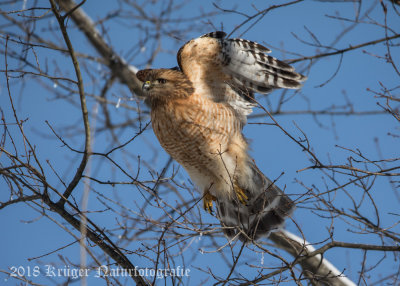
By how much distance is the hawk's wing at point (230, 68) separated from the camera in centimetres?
431

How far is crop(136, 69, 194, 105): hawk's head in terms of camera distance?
4.23 metres

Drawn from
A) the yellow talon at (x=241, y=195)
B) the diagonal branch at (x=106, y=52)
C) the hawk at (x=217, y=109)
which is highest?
the diagonal branch at (x=106, y=52)

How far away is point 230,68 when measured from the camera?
4.41 m

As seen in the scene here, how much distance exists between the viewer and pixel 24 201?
3.29 meters

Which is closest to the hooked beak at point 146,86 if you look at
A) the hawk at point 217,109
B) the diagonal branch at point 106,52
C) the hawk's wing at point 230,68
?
the hawk at point 217,109

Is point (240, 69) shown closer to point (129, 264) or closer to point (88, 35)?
point (129, 264)

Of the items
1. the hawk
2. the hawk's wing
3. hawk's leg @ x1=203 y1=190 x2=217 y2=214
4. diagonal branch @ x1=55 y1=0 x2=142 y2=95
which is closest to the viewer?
the hawk

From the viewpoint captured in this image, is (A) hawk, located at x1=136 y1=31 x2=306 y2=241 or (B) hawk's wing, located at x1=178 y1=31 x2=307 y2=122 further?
(B) hawk's wing, located at x1=178 y1=31 x2=307 y2=122

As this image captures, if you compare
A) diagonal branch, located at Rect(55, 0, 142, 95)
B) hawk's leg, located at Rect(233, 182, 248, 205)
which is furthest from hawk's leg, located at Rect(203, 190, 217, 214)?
diagonal branch, located at Rect(55, 0, 142, 95)

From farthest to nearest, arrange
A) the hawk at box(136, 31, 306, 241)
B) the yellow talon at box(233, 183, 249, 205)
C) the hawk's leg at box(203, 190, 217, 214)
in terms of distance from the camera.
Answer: the hawk's leg at box(203, 190, 217, 214)
the yellow talon at box(233, 183, 249, 205)
the hawk at box(136, 31, 306, 241)

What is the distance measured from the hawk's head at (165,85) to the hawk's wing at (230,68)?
0.39 feet

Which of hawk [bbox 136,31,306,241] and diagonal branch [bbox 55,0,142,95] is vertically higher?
diagonal branch [bbox 55,0,142,95]

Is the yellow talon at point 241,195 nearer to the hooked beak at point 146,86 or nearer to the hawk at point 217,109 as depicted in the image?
the hawk at point 217,109

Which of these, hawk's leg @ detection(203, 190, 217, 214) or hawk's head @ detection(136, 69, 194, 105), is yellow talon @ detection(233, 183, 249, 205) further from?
hawk's head @ detection(136, 69, 194, 105)
